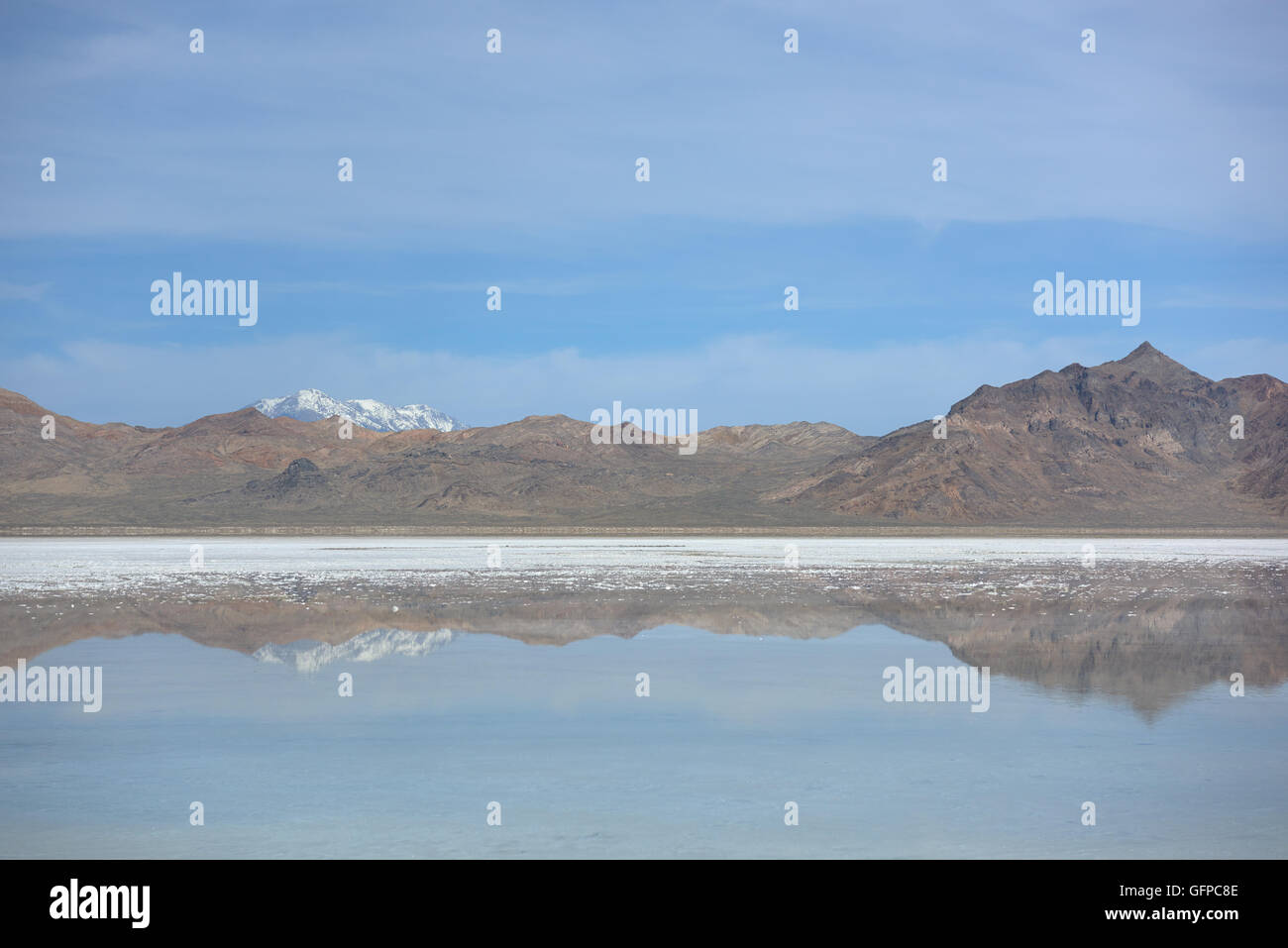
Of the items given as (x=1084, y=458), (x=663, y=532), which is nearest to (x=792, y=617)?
(x=663, y=532)

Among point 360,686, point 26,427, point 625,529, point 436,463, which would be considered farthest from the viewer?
point 26,427

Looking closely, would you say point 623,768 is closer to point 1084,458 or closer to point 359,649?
point 359,649

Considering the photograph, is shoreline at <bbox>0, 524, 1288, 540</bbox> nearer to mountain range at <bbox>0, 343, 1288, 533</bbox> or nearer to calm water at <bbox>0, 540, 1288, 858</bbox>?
mountain range at <bbox>0, 343, 1288, 533</bbox>

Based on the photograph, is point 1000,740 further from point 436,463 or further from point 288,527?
point 436,463

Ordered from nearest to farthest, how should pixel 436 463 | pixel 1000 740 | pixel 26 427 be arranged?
pixel 1000 740 < pixel 436 463 < pixel 26 427

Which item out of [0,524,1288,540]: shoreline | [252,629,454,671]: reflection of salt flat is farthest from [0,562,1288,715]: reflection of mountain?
[0,524,1288,540]: shoreline

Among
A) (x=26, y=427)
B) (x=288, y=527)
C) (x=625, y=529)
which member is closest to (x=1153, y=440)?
(x=625, y=529)

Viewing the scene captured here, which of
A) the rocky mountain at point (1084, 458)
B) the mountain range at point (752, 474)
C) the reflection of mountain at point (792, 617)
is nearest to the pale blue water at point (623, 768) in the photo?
the reflection of mountain at point (792, 617)

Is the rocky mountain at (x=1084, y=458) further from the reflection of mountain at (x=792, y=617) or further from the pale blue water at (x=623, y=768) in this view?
the pale blue water at (x=623, y=768)
